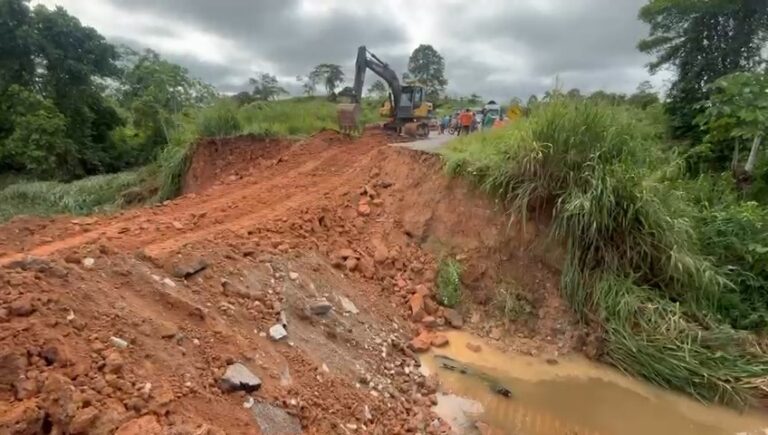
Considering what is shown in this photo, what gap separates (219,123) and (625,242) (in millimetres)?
6984

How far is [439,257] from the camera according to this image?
5.08m

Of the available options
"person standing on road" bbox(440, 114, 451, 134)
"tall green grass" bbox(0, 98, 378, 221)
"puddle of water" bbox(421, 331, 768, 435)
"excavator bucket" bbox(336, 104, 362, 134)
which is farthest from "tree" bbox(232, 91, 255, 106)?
"puddle of water" bbox(421, 331, 768, 435)

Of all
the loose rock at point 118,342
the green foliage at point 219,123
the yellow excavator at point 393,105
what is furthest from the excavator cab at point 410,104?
the loose rock at point 118,342

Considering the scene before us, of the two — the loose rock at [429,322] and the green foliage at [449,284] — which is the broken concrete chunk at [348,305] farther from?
the green foliage at [449,284]

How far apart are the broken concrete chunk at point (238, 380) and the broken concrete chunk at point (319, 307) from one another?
1.05m

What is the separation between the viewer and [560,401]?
3.86m

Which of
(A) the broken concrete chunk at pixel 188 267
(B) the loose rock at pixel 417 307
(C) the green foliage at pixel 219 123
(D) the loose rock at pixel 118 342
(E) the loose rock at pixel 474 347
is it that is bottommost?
(E) the loose rock at pixel 474 347

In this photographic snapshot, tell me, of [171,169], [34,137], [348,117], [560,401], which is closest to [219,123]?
[171,169]

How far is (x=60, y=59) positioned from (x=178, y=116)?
10.5ft

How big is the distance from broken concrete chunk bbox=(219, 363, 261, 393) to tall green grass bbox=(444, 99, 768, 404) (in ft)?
10.3

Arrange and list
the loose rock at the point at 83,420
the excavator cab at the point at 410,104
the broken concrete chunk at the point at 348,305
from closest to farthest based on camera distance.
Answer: the loose rock at the point at 83,420, the broken concrete chunk at the point at 348,305, the excavator cab at the point at 410,104

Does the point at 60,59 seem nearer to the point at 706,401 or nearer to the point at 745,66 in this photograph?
the point at 706,401

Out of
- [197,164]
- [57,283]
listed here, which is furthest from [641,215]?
[197,164]

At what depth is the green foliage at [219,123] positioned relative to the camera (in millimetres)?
8719
